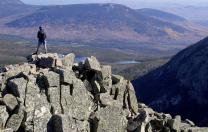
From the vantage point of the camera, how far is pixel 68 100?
52.9m

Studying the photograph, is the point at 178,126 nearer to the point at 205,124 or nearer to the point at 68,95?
the point at 68,95

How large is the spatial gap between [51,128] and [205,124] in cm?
12457

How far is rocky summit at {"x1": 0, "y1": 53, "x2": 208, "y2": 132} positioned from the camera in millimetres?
47469

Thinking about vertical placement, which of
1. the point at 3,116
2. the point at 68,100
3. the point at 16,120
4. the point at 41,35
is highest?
the point at 41,35

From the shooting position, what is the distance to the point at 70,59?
202 feet

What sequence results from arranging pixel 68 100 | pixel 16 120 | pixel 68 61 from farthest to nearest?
pixel 68 61
pixel 68 100
pixel 16 120

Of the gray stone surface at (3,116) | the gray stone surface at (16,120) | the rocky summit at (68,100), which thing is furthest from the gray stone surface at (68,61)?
the gray stone surface at (3,116)

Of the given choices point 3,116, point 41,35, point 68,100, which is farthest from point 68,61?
point 3,116

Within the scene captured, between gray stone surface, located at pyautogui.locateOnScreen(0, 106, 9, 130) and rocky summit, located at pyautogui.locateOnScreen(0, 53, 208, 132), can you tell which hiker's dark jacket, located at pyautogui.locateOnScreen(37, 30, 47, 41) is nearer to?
rocky summit, located at pyautogui.locateOnScreen(0, 53, 208, 132)

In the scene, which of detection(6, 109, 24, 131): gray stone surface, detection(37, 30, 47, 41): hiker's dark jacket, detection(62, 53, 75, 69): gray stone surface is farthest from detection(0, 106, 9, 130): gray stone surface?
detection(37, 30, 47, 41): hiker's dark jacket

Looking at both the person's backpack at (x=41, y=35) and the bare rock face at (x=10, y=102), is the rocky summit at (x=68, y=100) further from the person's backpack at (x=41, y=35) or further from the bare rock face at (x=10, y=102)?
the person's backpack at (x=41, y=35)

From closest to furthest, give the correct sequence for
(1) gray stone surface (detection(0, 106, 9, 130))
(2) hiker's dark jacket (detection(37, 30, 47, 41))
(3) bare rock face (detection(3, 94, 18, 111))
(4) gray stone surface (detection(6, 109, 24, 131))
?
(1) gray stone surface (detection(0, 106, 9, 130)) < (4) gray stone surface (detection(6, 109, 24, 131)) < (3) bare rock face (detection(3, 94, 18, 111)) < (2) hiker's dark jacket (detection(37, 30, 47, 41))

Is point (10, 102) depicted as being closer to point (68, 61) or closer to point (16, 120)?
point (16, 120)

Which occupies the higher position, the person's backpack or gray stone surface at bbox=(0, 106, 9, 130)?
the person's backpack
